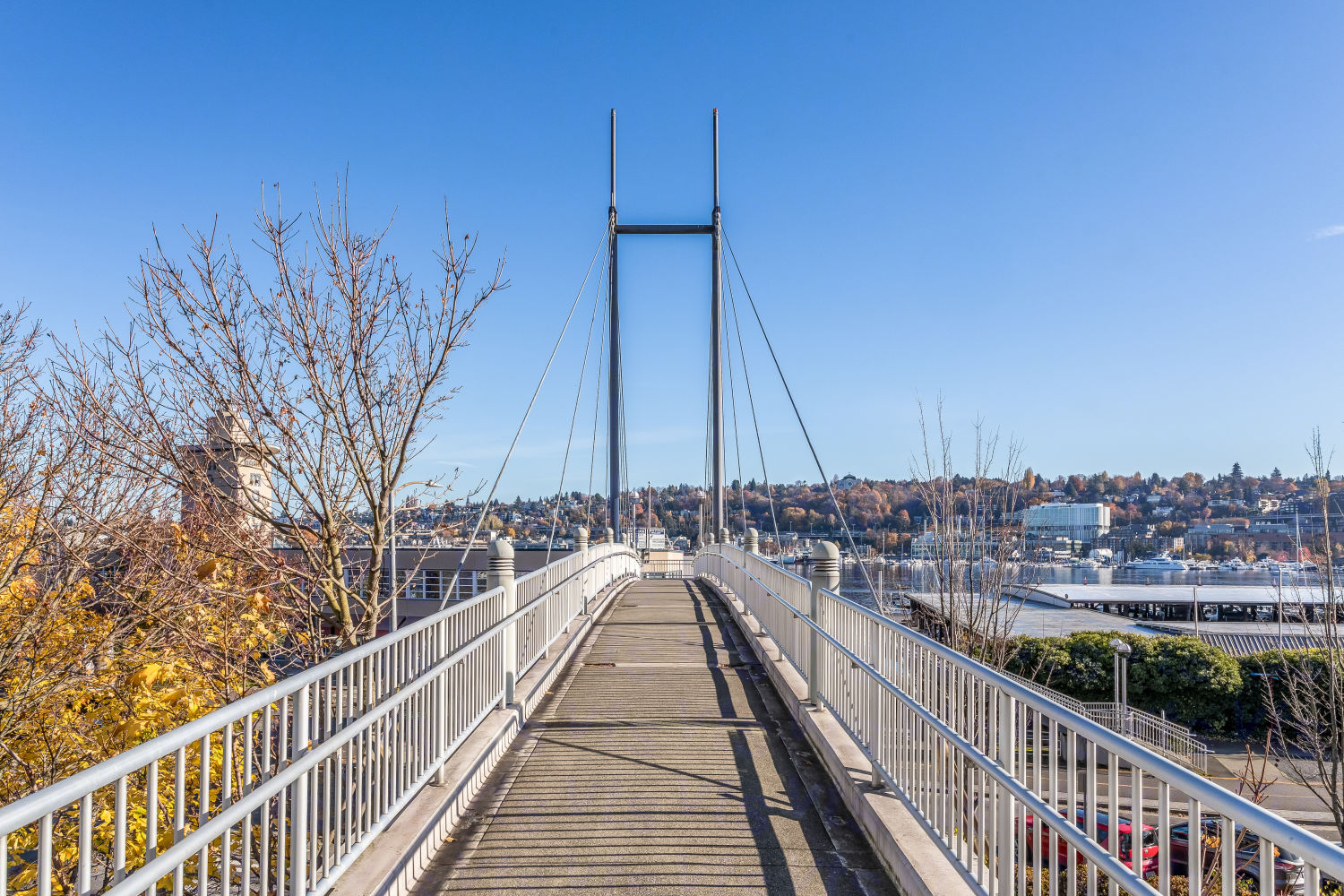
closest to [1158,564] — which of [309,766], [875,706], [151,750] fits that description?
[875,706]

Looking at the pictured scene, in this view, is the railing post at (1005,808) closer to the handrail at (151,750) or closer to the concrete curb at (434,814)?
the concrete curb at (434,814)

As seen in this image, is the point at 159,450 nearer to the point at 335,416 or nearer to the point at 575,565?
the point at 335,416

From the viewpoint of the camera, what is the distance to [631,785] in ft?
18.0

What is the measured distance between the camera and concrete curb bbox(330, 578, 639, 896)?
3758 millimetres

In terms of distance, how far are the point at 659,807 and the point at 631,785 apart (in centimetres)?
47

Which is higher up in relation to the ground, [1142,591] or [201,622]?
[201,622]

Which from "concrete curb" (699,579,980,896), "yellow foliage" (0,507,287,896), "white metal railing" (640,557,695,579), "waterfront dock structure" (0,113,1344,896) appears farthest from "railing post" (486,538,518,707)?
"white metal railing" (640,557,695,579)

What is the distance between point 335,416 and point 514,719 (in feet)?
10.1

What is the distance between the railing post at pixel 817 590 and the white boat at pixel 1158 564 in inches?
2667

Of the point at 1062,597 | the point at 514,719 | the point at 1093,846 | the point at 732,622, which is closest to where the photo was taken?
the point at 1093,846

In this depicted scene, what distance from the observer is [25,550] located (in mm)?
9555

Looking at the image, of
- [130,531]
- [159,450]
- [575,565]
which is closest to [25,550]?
[130,531]

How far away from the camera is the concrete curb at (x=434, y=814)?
12.3 feet

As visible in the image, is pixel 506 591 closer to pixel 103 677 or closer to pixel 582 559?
pixel 582 559
